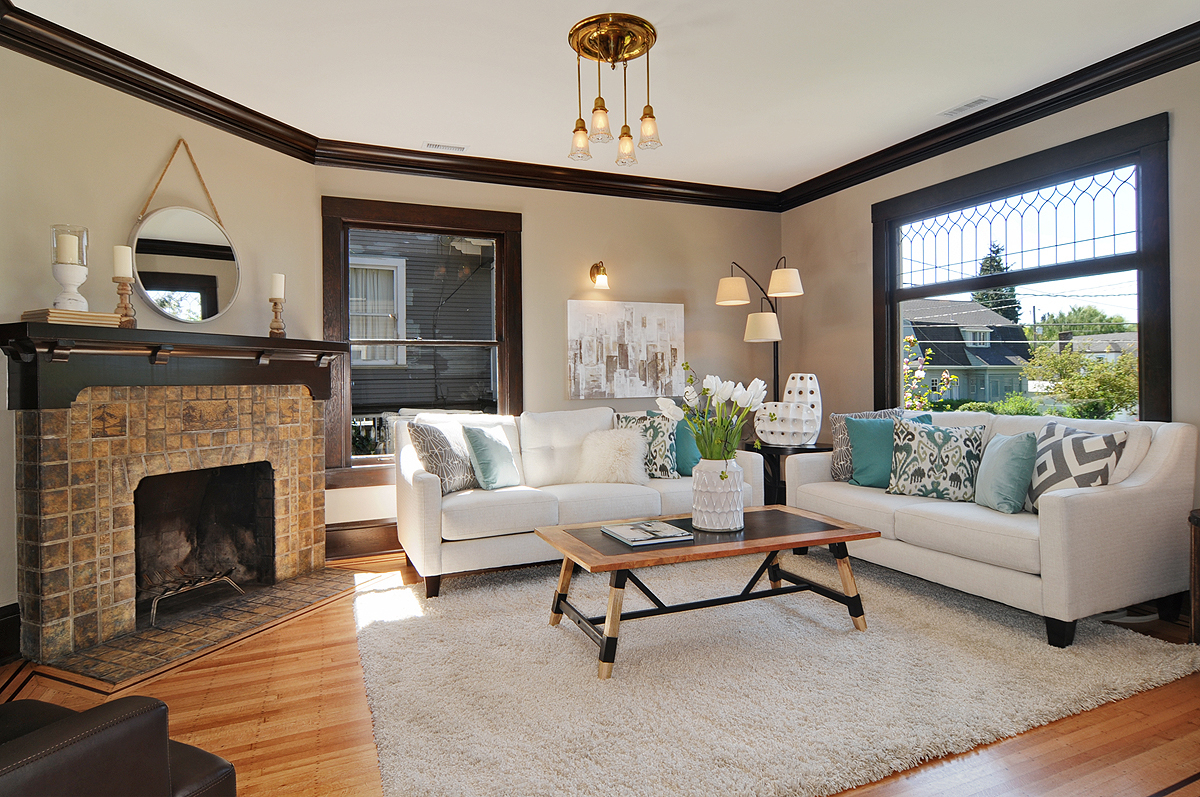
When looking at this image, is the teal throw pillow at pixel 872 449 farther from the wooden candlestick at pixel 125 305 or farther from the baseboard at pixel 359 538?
the wooden candlestick at pixel 125 305

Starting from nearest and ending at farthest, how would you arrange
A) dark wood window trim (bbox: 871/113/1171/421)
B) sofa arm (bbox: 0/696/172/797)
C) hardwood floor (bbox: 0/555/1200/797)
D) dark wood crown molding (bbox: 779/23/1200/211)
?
sofa arm (bbox: 0/696/172/797) → hardwood floor (bbox: 0/555/1200/797) → dark wood crown molding (bbox: 779/23/1200/211) → dark wood window trim (bbox: 871/113/1171/421)

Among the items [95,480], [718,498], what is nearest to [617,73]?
[718,498]

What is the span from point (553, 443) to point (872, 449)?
1948 millimetres

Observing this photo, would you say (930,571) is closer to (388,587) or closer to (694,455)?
(694,455)

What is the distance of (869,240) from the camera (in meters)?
4.99

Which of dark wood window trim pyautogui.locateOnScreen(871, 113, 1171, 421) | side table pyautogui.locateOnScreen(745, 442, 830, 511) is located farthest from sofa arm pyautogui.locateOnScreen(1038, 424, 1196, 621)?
side table pyautogui.locateOnScreen(745, 442, 830, 511)

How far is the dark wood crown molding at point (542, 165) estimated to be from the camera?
3.06 metres

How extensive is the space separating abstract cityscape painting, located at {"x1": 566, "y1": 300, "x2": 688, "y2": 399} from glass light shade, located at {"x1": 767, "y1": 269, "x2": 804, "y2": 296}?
2.61 ft

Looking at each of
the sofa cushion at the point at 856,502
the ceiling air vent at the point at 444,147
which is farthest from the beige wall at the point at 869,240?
the ceiling air vent at the point at 444,147

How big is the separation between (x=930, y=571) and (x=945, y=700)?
3.43 feet

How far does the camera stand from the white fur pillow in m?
4.21

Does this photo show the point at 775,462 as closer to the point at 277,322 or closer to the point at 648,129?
the point at 648,129

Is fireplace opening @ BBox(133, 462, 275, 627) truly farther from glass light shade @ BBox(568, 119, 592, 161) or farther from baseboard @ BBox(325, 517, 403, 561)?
glass light shade @ BBox(568, 119, 592, 161)

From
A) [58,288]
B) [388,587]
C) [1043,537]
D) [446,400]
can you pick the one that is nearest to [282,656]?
[388,587]
